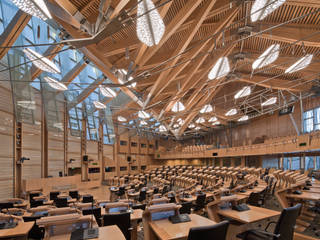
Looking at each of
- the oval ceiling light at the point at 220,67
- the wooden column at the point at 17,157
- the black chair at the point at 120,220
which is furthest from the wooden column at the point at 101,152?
the black chair at the point at 120,220

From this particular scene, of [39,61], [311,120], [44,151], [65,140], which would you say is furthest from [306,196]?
[65,140]

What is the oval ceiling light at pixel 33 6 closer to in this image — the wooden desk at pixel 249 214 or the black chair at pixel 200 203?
the wooden desk at pixel 249 214

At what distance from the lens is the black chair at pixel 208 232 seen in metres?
2.00

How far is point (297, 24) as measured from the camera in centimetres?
917

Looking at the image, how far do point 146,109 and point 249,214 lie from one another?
951cm

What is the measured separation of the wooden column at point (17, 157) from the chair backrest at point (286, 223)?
1390cm

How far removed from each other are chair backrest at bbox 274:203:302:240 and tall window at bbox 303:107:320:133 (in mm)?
19500

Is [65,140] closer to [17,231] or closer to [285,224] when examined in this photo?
[17,231]

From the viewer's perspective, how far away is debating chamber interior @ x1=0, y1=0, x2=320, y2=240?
3.83 m

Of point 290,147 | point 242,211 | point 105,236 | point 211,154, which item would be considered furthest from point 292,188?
point 211,154

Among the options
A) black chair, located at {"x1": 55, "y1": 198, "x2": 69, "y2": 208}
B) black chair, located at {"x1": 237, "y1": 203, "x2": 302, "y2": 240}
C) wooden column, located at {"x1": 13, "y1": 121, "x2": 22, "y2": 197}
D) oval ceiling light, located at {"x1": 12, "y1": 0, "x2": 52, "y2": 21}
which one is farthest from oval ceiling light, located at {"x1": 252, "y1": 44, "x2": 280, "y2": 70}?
wooden column, located at {"x1": 13, "y1": 121, "x2": 22, "y2": 197}

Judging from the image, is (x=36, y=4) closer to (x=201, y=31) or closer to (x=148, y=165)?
(x=201, y=31)

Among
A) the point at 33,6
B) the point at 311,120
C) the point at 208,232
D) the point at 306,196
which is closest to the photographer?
the point at 208,232

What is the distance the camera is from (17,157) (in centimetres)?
1217
